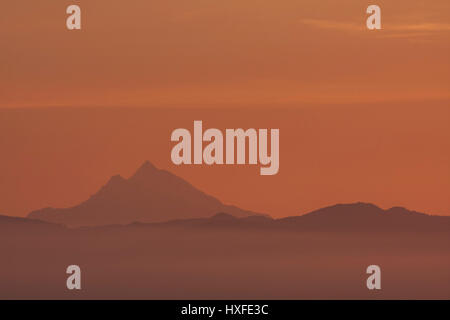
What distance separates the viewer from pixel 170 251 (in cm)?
1523

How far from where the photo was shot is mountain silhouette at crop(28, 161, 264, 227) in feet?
49.8

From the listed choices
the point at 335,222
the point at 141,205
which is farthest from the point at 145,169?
the point at 335,222

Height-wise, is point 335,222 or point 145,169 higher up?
point 145,169

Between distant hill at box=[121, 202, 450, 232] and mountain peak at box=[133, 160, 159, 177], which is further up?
mountain peak at box=[133, 160, 159, 177]

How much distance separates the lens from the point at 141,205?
15.6 metres

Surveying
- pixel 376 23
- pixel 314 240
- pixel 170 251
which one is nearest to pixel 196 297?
pixel 170 251

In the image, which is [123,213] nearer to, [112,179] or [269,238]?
[112,179]

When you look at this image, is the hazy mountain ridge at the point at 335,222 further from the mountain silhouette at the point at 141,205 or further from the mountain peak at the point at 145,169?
the mountain peak at the point at 145,169

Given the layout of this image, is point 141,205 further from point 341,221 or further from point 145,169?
point 341,221

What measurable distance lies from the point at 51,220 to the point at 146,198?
4.31 ft

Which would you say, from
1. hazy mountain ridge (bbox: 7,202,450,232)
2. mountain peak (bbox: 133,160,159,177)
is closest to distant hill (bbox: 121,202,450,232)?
hazy mountain ridge (bbox: 7,202,450,232)

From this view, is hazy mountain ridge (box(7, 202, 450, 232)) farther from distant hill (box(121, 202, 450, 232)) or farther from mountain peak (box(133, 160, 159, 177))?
mountain peak (box(133, 160, 159, 177))

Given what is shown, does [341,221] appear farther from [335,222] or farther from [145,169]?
[145,169]

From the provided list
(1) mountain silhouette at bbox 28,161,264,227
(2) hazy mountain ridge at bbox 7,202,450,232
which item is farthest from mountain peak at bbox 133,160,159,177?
(2) hazy mountain ridge at bbox 7,202,450,232
